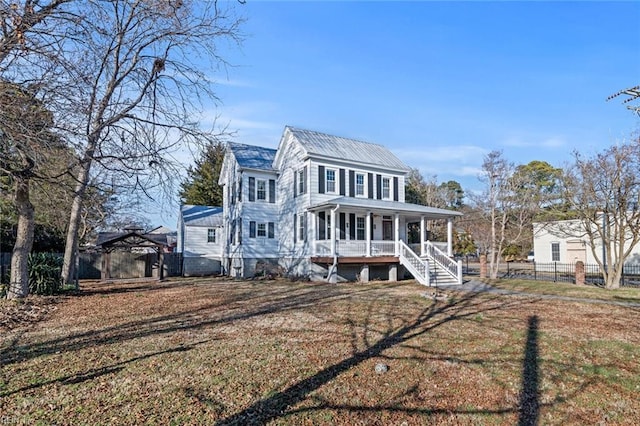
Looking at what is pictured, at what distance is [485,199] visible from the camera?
78.2 ft

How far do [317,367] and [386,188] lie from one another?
18020mm

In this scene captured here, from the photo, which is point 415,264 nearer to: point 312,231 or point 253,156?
point 312,231

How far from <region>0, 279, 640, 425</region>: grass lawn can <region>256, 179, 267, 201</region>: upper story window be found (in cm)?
1321

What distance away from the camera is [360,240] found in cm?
1997

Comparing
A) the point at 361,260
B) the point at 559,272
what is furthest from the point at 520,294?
the point at 559,272

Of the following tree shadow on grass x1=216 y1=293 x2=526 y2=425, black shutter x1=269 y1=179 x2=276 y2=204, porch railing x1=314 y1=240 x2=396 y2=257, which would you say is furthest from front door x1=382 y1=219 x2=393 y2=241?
tree shadow on grass x1=216 y1=293 x2=526 y2=425

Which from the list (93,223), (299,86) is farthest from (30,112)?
(93,223)

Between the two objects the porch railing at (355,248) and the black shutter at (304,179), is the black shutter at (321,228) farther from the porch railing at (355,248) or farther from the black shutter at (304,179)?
the black shutter at (304,179)

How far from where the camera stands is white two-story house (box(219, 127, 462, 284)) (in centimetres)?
1862

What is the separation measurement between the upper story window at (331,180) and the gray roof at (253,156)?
13.3ft

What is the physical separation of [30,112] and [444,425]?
24.7ft

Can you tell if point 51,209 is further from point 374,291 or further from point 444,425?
point 444,425

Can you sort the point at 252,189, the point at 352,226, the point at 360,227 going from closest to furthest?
the point at 352,226 < the point at 360,227 < the point at 252,189

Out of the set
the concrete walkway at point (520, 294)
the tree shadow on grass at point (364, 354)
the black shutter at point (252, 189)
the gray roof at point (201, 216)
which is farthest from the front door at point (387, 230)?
the gray roof at point (201, 216)
